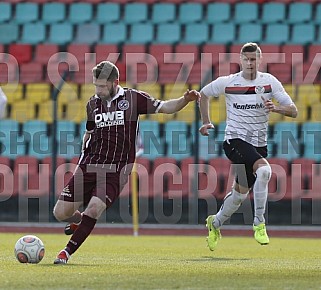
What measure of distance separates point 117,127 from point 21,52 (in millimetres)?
10875

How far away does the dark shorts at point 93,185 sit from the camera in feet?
29.3

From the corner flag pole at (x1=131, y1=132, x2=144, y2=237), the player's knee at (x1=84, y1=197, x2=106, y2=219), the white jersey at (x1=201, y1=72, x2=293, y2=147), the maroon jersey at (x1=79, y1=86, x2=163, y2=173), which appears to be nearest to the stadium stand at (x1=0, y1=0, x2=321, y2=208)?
the corner flag pole at (x1=131, y1=132, x2=144, y2=237)

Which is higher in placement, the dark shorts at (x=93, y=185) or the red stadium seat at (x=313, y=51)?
the red stadium seat at (x=313, y=51)

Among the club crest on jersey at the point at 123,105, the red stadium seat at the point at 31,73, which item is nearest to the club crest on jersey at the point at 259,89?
the club crest on jersey at the point at 123,105

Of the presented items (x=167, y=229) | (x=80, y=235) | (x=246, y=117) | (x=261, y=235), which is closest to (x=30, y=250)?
(x=80, y=235)

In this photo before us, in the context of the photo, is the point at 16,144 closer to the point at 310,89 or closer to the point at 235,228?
the point at 235,228

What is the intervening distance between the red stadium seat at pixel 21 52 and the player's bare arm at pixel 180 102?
10809 mm

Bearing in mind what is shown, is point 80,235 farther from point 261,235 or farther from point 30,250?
point 261,235

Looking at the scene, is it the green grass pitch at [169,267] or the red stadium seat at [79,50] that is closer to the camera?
the green grass pitch at [169,267]

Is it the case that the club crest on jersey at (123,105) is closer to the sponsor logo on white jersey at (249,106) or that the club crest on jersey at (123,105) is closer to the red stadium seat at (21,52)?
the sponsor logo on white jersey at (249,106)

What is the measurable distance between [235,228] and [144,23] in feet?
18.1

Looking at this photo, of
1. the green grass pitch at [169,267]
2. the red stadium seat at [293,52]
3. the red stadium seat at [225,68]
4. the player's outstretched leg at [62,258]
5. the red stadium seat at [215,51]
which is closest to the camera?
the green grass pitch at [169,267]

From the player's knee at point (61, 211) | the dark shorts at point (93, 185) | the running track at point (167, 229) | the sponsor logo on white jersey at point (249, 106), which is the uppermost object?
the sponsor logo on white jersey at point (249, 106)

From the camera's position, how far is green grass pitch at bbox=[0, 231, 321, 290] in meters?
7.21
